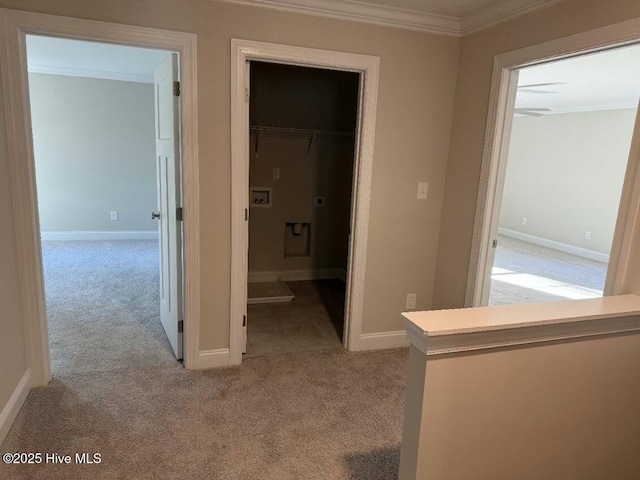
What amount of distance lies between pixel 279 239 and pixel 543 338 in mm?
3633

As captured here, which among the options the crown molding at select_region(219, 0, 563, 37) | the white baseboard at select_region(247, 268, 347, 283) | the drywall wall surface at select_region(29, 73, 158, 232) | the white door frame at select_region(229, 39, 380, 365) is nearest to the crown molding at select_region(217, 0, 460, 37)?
the crown molding at select_region(219, 0, 563, 37)

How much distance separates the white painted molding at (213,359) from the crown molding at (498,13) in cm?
271

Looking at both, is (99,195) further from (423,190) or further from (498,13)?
(498,13)

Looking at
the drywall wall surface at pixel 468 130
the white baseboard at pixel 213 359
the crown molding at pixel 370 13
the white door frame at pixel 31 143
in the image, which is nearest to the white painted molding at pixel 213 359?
the white baseboard at pixel 213 359

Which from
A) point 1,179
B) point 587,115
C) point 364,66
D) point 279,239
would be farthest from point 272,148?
point 587,115

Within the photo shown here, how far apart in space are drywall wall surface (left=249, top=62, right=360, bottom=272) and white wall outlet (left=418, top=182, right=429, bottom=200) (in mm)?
1530

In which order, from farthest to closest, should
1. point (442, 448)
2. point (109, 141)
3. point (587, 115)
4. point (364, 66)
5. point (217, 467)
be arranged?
1. point (587, 115)
2. point (109, 141)
3. point (364, 66)
4. point (217, 467)
5. point (442, 448)

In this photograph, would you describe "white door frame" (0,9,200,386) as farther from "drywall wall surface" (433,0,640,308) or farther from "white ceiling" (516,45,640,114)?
"white ceiling" (516,45,640,114)

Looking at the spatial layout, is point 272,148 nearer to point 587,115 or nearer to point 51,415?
point 51,415

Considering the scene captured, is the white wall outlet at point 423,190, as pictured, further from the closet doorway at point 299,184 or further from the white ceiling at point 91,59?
the white ceiling at point 91,59

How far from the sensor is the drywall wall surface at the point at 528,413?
4.81ft

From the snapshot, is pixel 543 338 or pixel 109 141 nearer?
pixel 543 338

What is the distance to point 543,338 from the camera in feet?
5.08

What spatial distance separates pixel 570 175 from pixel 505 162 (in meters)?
5.33
